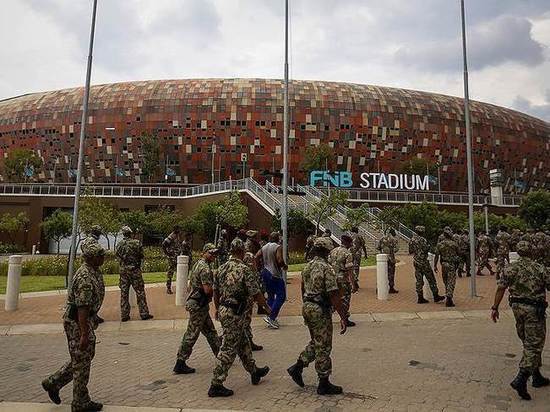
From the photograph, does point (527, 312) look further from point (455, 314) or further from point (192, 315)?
point (455, 314)

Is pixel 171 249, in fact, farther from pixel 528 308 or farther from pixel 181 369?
pixel 528 308

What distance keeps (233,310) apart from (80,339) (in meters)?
1.70

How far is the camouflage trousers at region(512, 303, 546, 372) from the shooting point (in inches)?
197

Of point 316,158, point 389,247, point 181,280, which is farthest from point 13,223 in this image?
point 389,247

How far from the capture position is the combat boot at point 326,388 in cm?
509

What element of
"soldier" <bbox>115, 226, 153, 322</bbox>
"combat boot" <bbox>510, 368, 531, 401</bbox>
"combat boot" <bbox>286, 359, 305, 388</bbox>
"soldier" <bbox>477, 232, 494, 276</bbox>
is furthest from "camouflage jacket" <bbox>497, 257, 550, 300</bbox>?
"soldier" <bbox>477, 232, 494, 276</bbox>

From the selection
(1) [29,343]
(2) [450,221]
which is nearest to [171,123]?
(2) [450,221]

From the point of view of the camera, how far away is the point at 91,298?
4652 mm

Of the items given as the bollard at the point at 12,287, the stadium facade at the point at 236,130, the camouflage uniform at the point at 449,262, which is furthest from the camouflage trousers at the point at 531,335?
the stadium facade at the point at 236,130

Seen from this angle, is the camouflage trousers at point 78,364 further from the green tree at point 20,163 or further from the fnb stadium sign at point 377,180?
the green tree at point 20,163

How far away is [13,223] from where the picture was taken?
128 feet

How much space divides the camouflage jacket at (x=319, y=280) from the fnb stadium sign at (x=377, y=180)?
4802 cm

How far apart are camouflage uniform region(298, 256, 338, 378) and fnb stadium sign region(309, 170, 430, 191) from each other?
158 feet

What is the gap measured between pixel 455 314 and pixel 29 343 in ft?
29.1
